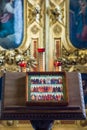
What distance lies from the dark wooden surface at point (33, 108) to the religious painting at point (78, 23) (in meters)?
3.21

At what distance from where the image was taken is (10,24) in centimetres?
570

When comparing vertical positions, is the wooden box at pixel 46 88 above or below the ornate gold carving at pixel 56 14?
below

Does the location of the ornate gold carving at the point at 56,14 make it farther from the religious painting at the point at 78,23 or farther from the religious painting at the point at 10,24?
the religious painting at the point at 10,24

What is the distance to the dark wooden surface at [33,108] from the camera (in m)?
2.40

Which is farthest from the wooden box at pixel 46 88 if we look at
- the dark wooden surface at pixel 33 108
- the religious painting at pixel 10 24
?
the religious painting at pixel 10 24

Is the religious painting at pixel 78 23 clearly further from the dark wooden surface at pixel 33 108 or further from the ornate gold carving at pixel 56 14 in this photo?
the dark wooden surface at pixel 33 108

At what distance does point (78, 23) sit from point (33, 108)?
3.47 m

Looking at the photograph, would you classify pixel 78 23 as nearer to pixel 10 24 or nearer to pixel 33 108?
pixel 10 24

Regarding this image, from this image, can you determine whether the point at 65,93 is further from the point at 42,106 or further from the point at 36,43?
the point at 36,43

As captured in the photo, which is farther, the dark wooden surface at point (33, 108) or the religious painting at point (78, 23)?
the religious painting at point (78, 23)

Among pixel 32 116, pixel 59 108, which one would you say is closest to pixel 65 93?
pixel 59 108

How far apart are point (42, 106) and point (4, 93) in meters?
0.26

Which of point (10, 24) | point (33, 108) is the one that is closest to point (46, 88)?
point (33, 108)

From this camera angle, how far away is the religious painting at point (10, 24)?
5684 millimetres
